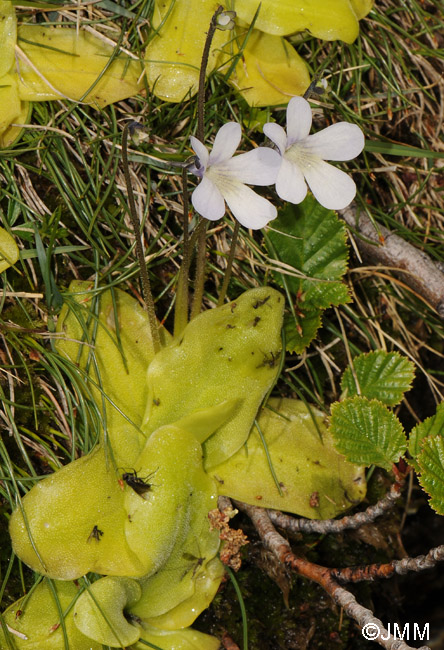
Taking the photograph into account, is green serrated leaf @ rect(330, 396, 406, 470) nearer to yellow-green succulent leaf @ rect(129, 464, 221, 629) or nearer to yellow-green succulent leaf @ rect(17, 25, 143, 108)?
yellow-green succulent leaf @ rect(129, 464, 221, 629)

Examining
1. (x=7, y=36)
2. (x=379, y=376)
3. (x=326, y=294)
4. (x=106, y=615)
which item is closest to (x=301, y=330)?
(x=326, y=294)

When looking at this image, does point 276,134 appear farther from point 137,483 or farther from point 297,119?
point 137,483

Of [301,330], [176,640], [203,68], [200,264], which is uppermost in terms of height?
[203,68]

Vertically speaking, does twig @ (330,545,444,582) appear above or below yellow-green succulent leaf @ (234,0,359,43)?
below

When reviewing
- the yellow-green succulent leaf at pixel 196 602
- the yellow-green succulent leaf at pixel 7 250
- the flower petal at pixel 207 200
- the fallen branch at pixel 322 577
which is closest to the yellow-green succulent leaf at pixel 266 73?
the flower petal at pixel 207 200

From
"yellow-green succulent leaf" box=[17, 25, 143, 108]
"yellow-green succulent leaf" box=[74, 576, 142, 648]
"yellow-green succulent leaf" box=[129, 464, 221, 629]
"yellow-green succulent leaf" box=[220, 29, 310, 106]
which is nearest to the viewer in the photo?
"yellow-green succulent leaf" box=[74, 576, 142, 648]

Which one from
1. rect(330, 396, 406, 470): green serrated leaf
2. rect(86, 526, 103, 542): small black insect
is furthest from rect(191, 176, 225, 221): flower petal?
rect(86, 526, 103, 542): small black insect
